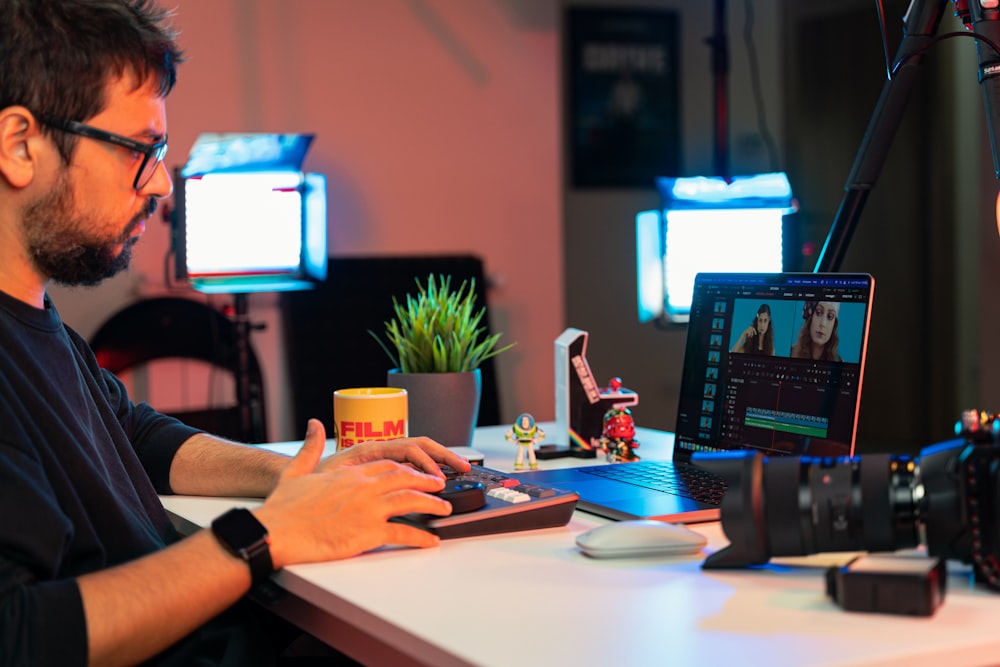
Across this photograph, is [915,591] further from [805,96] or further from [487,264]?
[805,96]

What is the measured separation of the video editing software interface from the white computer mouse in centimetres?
27

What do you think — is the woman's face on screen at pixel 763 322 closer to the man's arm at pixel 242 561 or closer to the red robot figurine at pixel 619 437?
the red robot figurine at pixel 619 437

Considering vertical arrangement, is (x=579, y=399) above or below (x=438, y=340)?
below

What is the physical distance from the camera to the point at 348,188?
4141mm

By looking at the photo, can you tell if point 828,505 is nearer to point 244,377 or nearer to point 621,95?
point 244,377

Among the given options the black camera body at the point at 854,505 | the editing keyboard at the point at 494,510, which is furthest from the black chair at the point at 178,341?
the black camera body at the point at 854,505

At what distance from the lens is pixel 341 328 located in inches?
160

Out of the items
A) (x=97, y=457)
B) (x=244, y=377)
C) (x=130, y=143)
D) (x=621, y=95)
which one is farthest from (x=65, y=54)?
(x=621, y=95)

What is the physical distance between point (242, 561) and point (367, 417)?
1.63ft

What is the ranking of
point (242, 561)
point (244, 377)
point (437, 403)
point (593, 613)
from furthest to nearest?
point (244, 377) → point (437, 403) → point (242, 561) → point (593, 613)

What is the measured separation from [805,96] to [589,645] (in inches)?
209

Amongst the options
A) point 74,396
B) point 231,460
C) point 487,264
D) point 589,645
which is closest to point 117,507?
point 74,396

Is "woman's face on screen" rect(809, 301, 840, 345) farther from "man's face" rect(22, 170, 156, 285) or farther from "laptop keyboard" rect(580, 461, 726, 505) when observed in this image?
"man's face" rect(22, 170, 156, 285)

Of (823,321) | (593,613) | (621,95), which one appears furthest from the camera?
(621,95)
